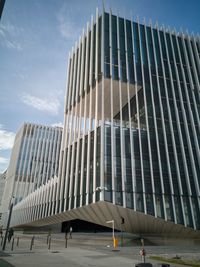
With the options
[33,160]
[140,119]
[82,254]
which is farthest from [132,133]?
[33,160]

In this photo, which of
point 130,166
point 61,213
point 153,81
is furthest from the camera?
point 153,81

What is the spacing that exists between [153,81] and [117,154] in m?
16.2

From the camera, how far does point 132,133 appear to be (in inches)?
1256

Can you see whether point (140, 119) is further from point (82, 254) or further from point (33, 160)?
point (33, 160)

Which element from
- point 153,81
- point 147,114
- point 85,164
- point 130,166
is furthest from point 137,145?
point 153,81

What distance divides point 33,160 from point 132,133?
79.8 metres

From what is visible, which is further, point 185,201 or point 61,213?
point 61,213

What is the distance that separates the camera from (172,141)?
33625 millimetres

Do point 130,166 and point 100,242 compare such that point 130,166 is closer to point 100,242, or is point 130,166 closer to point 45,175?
point 100,242

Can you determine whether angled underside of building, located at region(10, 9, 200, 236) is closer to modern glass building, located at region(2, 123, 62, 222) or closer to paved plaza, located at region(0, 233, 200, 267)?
paved plaza, located at region(0, 233, 200, 267)

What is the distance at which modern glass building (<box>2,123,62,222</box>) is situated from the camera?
97.5 metres

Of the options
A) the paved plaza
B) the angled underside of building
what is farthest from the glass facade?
the paved plaza

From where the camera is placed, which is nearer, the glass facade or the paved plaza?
the paved plaza

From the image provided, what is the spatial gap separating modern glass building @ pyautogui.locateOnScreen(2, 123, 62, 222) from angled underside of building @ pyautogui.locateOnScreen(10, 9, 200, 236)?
2140 inches
